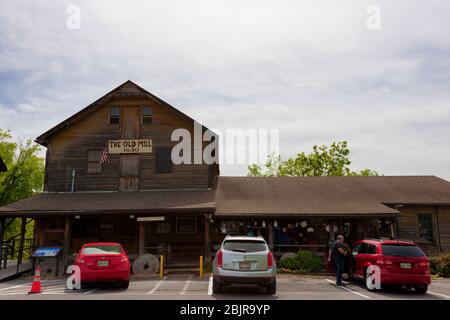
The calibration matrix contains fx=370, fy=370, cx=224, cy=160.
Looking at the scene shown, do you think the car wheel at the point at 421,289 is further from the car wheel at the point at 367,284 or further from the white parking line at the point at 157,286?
the white parking line at the point at 157,286

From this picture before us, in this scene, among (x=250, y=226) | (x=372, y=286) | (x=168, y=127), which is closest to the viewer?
(x=372, y=286)

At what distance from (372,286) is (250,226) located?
30.8 ft

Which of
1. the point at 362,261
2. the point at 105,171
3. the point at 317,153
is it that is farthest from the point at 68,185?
the point at 317,153

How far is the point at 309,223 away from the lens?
71.9ft

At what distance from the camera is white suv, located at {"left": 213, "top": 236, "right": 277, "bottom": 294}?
10.5 meters

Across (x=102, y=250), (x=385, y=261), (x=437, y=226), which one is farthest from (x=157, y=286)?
(x=437, y=226)

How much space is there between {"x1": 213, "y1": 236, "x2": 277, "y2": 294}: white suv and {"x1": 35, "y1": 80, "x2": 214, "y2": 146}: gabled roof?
13.0 m

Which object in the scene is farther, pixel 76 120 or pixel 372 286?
pixel 76 120

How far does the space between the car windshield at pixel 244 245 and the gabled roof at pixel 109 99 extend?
12.6 metres

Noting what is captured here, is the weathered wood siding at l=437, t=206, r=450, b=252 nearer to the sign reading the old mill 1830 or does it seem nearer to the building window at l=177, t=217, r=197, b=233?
the building window at l=177, t=217, r=197, b=233

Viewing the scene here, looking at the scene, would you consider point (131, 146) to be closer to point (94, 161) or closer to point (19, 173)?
point (94, 161)

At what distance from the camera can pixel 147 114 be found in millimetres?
22438

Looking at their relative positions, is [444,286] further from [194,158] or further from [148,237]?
[148,237]

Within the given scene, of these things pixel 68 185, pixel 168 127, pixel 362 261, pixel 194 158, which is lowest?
pixel 362 261
